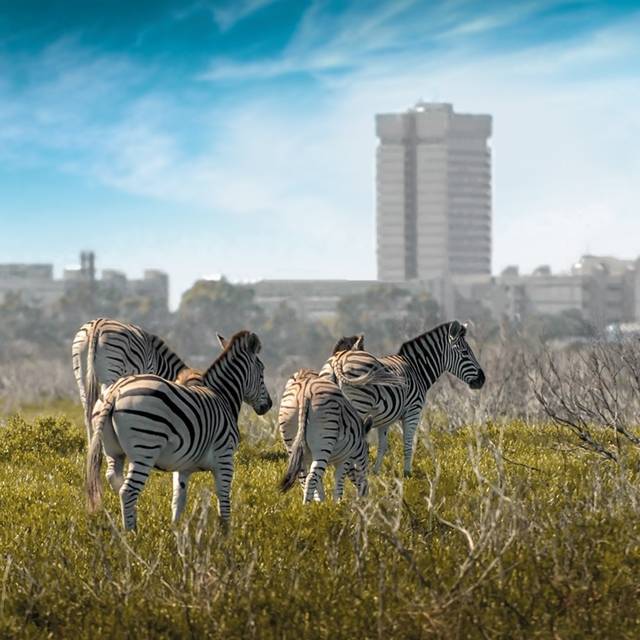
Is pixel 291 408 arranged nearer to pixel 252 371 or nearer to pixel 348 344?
pixel 252 371

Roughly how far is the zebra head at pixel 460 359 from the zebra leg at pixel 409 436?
51.1 inches

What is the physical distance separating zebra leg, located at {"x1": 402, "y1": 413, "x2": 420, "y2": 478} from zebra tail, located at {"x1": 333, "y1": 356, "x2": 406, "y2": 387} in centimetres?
132

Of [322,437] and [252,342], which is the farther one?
[252,342]

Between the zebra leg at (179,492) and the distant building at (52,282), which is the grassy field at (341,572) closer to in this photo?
the zebra leg at (179,492)

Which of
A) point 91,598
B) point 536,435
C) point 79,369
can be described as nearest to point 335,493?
point 91,598

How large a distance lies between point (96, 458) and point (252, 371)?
211cm

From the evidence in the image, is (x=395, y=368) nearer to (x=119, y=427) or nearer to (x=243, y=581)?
(x=119, y=427)

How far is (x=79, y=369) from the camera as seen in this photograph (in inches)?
650

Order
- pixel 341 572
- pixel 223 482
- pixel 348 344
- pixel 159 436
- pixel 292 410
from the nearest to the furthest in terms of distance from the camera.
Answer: pixel 341 572 < pixel 159 436 < pixel 223 482 < pixel 292 410 < pixel 348 344

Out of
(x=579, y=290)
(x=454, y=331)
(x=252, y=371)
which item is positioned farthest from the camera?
(x=579, y=290)

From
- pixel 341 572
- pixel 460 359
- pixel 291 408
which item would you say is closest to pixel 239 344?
pixel 291 408

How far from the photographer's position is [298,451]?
11.4m

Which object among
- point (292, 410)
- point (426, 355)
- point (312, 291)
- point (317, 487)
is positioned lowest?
point (317, 487)

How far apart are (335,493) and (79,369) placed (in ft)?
18.5
